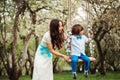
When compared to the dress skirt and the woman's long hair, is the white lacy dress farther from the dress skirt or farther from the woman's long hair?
the woman's long hair

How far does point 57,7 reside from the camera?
81.9 feet

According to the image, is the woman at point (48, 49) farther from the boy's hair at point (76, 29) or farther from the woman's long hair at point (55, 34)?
the boy's hair at point (76, 29)

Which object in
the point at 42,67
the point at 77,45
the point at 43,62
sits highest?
the point at 77,45

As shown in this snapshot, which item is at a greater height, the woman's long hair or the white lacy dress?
the woman's long hair

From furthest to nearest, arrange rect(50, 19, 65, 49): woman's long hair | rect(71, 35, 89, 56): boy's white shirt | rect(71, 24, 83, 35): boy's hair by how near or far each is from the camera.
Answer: rect(71, 35, 89, 56): boy's white shirt, rect(71, 24, 83, 35): boy's hair, rect(50, 19, 65, 49): woman's long hair

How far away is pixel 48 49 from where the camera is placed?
898cm

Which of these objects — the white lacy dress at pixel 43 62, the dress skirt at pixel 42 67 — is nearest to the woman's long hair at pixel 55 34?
the white lacy dress at pixel 43 62

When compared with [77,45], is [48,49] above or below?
above

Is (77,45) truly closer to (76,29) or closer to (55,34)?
(76,29)

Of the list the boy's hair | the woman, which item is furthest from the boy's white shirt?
the woman

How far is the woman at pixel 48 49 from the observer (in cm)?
884

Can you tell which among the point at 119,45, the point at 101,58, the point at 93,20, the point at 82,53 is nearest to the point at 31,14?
the point at 93,20

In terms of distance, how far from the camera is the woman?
348 inches

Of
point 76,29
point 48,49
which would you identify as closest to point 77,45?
point 76,29
